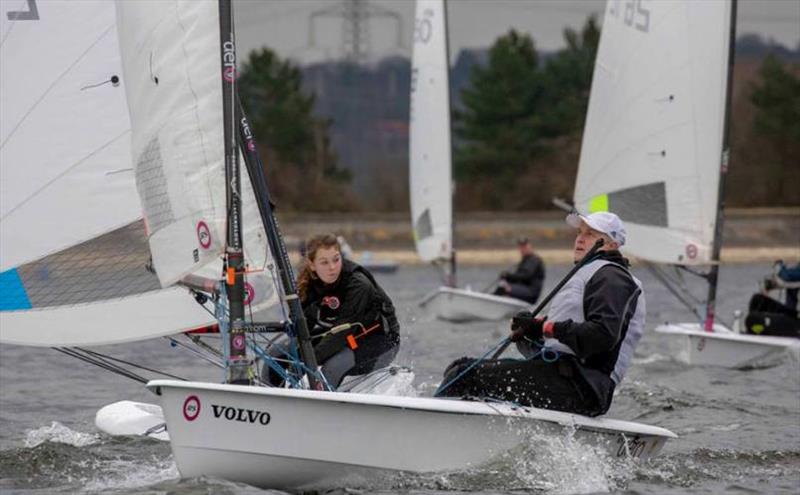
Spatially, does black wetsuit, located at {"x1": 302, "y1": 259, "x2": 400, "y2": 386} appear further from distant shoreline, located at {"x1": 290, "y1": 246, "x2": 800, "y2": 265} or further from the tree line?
the tree line

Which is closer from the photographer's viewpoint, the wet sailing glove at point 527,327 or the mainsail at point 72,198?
the wet sailing glove at point 527,327

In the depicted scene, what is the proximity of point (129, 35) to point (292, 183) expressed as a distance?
3900 centimetres

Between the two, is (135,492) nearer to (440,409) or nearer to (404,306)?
(440,409)

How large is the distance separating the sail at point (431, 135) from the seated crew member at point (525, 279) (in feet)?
6.06

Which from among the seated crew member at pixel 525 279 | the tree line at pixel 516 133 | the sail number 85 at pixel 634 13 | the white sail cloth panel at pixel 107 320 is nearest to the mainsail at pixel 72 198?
the white sail cloth panel at pixel 107 320

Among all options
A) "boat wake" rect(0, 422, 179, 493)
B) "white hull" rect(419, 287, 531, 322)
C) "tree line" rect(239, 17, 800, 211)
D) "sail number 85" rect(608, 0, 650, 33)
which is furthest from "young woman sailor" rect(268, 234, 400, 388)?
"tree line" rect(239, 17, 800, 211)

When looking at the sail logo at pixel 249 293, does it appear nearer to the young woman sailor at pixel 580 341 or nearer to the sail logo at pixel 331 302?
the sail logo at pixel 331 302

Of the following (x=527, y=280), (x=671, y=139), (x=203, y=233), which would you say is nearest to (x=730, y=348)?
(x=671, y=139)

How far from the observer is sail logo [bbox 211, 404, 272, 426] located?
5582mm

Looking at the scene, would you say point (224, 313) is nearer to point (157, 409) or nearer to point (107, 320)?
point (107, 320)

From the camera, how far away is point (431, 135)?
19.5 metres

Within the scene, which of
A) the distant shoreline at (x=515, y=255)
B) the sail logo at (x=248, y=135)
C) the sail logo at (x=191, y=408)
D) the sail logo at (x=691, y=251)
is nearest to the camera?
the sail logo at (x=191, y=408)

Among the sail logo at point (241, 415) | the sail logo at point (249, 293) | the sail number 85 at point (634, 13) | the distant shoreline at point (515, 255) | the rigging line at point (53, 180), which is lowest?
the distant shoreline at point (515, 255)

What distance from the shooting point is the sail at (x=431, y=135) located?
758 inches
